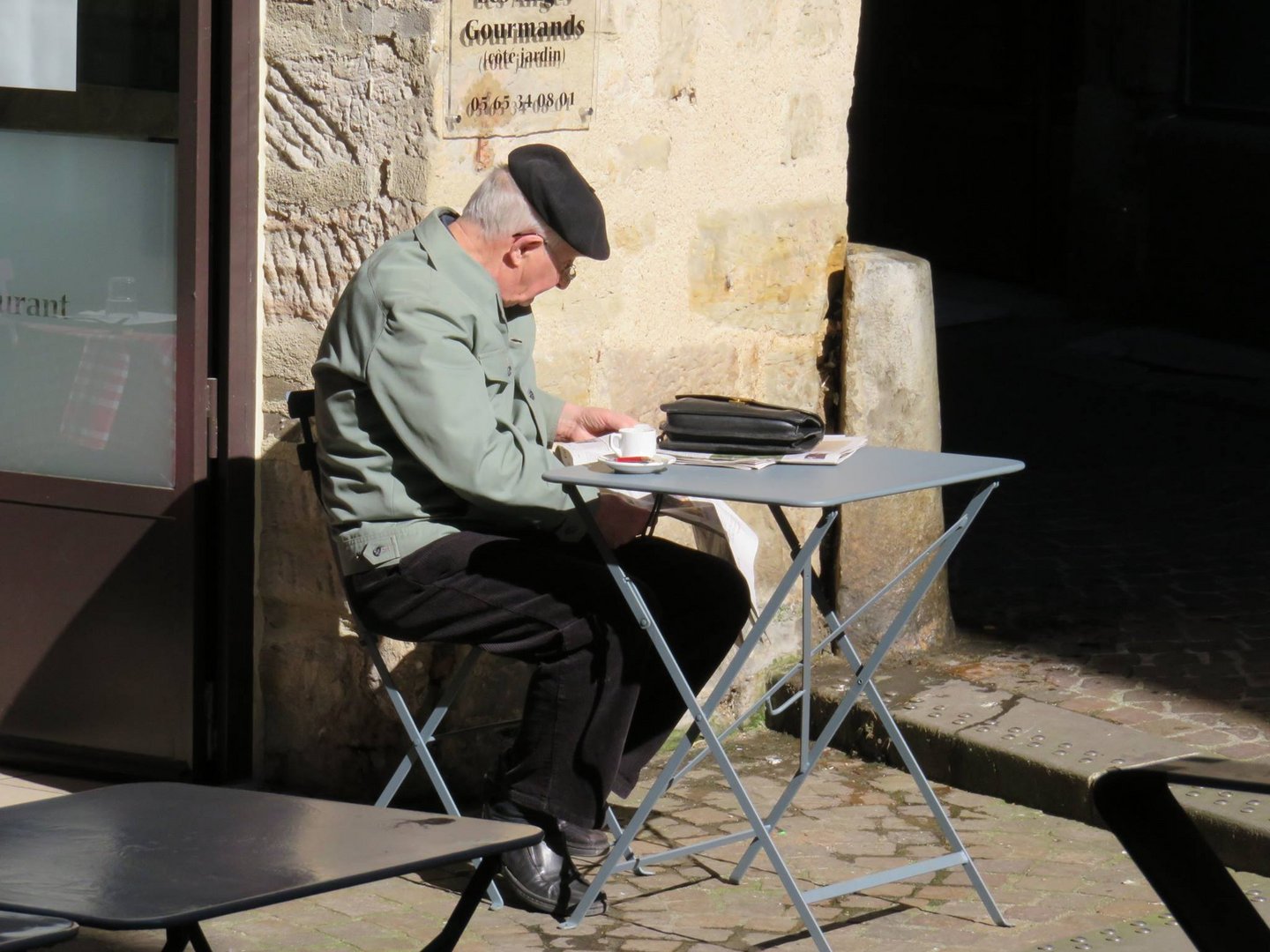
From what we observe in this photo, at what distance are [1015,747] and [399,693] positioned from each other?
151 cm

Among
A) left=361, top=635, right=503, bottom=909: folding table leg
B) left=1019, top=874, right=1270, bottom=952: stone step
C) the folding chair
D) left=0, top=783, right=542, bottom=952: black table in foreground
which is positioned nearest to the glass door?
the folding chair

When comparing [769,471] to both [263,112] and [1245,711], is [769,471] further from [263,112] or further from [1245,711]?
[1245,711]

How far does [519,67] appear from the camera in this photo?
4605mm

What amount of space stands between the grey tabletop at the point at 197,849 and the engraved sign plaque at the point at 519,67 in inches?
80.7

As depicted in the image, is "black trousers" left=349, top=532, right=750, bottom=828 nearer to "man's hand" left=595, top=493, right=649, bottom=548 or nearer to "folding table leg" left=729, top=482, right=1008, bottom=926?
"man's hand" left=595, top=493, right=649, bottom=548

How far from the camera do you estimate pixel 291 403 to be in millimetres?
4258

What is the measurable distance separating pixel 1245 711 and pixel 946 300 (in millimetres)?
6759

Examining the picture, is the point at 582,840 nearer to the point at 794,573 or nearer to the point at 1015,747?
the point at 794,573

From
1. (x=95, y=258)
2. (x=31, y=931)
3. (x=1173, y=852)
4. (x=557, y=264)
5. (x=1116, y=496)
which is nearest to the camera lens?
(x=31, y=931)

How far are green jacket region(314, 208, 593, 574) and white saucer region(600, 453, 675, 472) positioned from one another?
18 cm

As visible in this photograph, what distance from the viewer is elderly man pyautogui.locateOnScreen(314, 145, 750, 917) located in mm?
3918

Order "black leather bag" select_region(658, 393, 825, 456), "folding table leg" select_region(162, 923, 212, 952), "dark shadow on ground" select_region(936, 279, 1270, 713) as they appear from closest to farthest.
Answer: "folding table leg" select_region(162, 923, 212, 952), "black leather bag" select_region(658, 393, 825, 456), "dark shadow on ground" select_region(936, 279, 1270, 713)

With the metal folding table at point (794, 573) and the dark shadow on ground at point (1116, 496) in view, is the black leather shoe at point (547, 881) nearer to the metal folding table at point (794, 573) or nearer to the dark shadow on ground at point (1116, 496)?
the metal folding table at point (794, 573)

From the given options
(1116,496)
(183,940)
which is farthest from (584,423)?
(1116,496)
